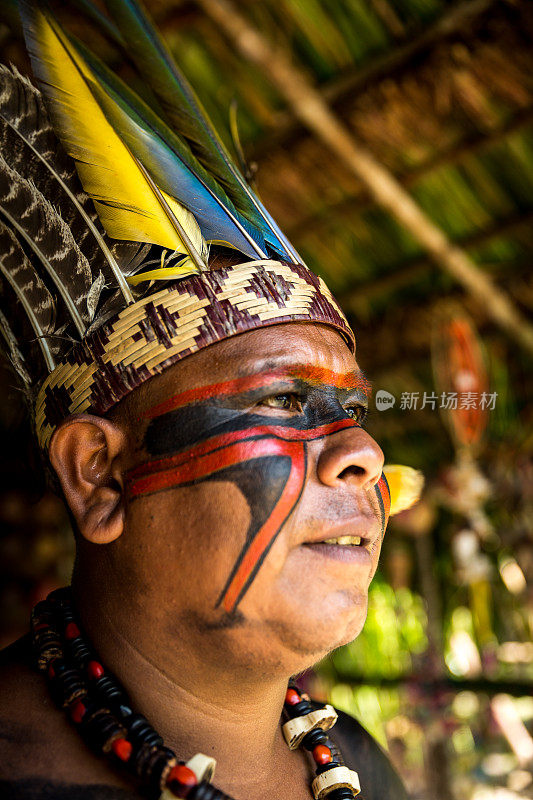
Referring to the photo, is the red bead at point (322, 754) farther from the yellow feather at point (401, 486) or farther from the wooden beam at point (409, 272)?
the wooden beam at point (409, 272)

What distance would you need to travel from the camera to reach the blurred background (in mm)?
3674

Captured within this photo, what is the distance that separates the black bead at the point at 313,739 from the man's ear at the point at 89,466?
0.74 metres

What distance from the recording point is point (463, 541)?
5.44 meters

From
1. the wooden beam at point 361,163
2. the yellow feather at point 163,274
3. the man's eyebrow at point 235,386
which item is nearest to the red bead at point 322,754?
the man's eyebrow at point 235,386

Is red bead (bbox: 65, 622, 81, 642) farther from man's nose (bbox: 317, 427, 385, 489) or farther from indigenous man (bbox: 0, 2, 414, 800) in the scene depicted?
man's nose (bbox: 317, 427, 385, 489)

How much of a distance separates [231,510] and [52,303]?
0.63 meters

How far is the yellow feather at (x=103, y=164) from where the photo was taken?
4.99ft

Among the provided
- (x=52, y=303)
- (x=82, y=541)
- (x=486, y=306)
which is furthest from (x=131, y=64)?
(x=486, y=306)

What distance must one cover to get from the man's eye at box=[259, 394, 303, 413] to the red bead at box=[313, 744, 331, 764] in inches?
32.7

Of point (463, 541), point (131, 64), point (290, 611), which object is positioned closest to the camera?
point (290, 611)

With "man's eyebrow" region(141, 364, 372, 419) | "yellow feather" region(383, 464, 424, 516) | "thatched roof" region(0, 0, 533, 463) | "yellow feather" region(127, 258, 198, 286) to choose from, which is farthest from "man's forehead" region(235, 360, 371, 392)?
"thatched roof" region(0, 0, 533, 463)

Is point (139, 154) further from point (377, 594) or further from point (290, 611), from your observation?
point (377, 594)

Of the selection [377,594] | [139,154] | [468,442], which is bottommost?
[377,594]

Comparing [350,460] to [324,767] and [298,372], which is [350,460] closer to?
[298,372]
